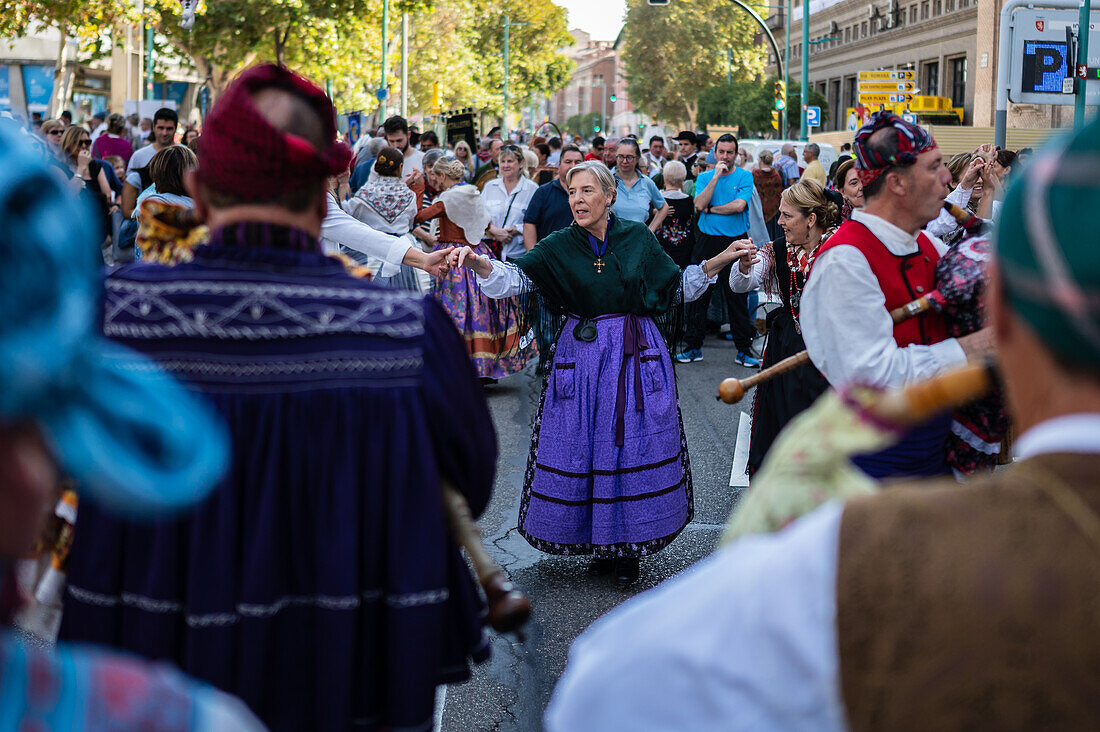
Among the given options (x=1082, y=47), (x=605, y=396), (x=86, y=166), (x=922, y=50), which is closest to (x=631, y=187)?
(x=1082, y=47)

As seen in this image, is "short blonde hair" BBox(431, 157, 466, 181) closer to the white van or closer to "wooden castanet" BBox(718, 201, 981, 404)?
"wooden castanet" BBox(718, 201, 981, 404)

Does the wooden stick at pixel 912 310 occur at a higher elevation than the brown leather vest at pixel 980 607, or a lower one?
higher

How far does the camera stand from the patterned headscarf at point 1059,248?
3.44 ft

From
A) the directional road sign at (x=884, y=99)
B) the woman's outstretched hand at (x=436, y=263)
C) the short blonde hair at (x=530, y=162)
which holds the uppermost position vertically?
the directional road sign at (x=884, y=99)

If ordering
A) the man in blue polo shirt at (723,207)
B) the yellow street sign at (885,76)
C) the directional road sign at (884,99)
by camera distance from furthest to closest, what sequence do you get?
the yellow street sign at (885,76) < the directional road sign at (884,99) < the man in blue polo shirt at (723,207)

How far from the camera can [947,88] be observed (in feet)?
135

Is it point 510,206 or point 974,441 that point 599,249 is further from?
point 510,206

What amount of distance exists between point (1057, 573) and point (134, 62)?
152 feet

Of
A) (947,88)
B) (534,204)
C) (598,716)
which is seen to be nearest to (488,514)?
(534,204)

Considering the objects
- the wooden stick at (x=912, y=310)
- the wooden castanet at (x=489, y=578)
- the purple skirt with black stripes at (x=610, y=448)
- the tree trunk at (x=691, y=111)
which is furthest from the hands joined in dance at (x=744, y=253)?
the tree trunk at (x=691, y=111)

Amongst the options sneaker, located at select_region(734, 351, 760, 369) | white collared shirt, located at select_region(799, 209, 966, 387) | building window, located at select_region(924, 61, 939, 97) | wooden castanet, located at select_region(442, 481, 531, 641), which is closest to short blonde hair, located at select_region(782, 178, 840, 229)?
white collared shirt, located at select_region(799, 209, 966, 387)

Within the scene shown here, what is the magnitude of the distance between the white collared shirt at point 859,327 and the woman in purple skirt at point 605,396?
71.6 inches

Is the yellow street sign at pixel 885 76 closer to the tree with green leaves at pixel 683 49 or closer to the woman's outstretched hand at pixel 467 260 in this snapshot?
the woman's outstretched hand at pixel 467 260

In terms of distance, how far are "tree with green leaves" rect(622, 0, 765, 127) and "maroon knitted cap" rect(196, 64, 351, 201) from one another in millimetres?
68002
